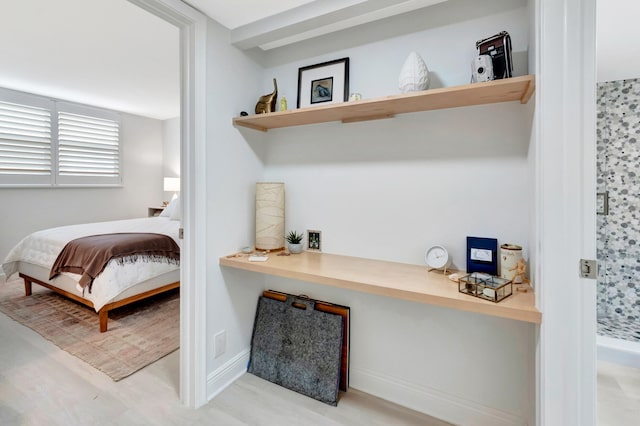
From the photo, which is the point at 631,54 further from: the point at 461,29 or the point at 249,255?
the point at 249,255

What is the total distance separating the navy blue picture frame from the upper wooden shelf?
0.63m

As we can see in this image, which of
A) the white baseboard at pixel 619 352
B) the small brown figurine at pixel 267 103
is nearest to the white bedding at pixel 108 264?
the small brown figurine at pixel 267 103

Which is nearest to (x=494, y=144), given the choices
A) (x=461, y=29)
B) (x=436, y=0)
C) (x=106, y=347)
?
(x=461, y=29)

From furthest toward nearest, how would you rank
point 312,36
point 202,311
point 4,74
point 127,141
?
point 127,141 → point 4,74 → point 312,36 → point 202,311

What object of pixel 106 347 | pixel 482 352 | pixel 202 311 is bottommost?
pixel 106 347

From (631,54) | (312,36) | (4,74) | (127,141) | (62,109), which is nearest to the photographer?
(312,36)

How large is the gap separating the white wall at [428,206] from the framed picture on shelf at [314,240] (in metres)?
0.04

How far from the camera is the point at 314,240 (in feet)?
6.33

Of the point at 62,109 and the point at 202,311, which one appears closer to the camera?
the point at 202,311

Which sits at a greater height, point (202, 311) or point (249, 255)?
point (249, 255)

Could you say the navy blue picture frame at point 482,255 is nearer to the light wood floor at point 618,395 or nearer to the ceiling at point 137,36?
the light wood floor at point 618,395

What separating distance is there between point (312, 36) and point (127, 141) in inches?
181

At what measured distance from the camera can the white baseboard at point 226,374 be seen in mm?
1716

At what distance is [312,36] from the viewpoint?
5.82 feet
